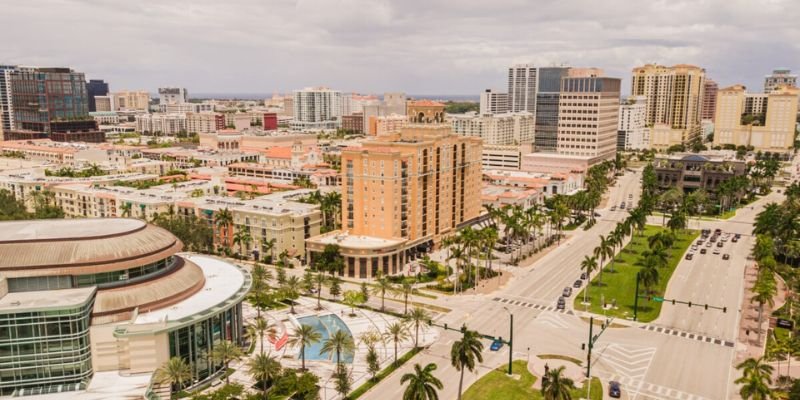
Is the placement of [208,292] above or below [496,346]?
above

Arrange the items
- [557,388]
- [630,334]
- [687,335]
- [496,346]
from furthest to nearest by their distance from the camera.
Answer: [630,334]
[687,335]
[496,346]
[557,388]

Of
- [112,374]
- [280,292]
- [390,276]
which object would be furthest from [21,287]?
[390,276]

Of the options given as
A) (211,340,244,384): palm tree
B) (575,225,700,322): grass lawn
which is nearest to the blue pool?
(211,340,244,384): palm tree

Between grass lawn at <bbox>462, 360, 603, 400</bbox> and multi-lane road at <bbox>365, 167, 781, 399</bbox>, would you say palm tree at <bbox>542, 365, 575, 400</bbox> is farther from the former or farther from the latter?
multi-lane road at <bbox>365, 167, 781, 399</bbox>

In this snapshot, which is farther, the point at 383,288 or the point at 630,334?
the point at 383,288

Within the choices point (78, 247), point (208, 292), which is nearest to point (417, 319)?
point (208, 292)

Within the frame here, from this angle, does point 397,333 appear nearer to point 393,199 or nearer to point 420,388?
point 420,388

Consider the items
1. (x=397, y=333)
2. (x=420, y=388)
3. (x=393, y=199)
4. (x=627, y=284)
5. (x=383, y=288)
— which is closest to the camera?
(x=420, y=388)

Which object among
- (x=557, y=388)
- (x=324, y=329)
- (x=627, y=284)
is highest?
(x=557, y=388)
